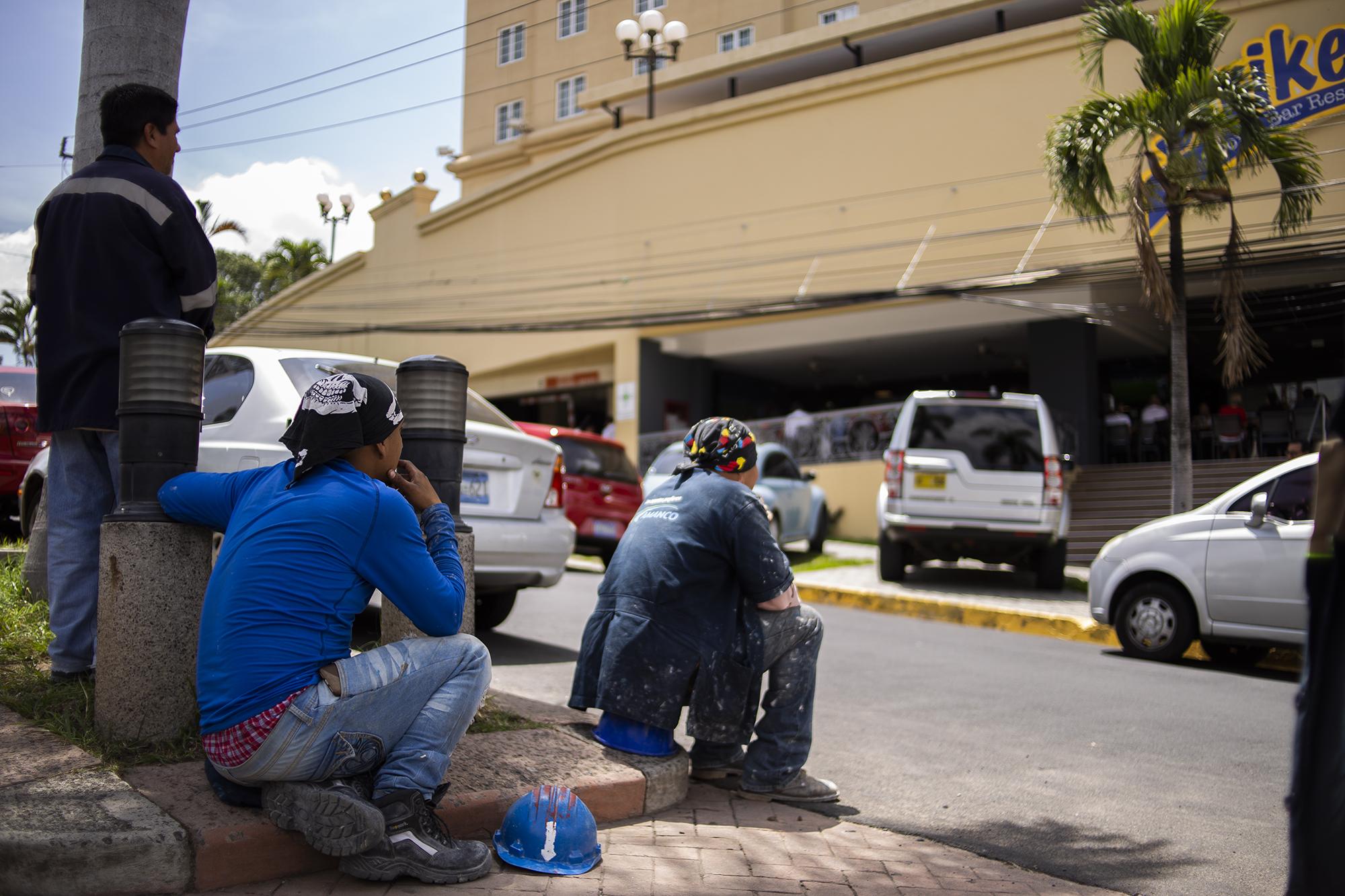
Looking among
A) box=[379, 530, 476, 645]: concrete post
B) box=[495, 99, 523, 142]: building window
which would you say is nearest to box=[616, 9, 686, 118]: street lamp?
box=[495, 99, 523, 142]: building window

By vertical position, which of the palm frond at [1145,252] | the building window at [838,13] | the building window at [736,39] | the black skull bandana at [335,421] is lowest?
the black skull bandana at [335,421]

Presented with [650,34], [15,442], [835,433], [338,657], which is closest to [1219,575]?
[338,657]

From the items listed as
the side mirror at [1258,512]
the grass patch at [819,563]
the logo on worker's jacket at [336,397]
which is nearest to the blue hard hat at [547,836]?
the logo on worker's jacket at [336,397]

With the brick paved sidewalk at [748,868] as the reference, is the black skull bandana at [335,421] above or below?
above

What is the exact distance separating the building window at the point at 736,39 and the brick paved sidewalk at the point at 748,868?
92.6 feet

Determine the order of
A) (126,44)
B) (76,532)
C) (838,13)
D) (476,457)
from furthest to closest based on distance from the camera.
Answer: (838,13) → (476,457) → (126,44) → (76,532)

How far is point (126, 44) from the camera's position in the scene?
477 cm

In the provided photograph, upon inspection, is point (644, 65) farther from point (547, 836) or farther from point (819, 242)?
point (547, 836)

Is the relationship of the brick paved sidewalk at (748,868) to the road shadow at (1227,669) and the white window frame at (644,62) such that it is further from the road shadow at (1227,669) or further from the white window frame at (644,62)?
the white window frame at (644,62)

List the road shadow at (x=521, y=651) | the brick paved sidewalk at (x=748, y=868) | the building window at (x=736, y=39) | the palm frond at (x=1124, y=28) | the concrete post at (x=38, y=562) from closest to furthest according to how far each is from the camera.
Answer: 1. the brick paved sidewalk at (x=748, y=868)
2. the concrete post at (x=38, y=562)
3. the road shadow at (x=521, y=651)
4. the palm frond at (x=1124, y=28)
5. the building window at (x=736, y=39)

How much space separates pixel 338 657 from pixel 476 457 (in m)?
3.73

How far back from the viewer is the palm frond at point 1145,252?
448 inches

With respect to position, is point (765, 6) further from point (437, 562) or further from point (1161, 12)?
point (437, 562)

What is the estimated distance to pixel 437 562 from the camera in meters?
3.18
